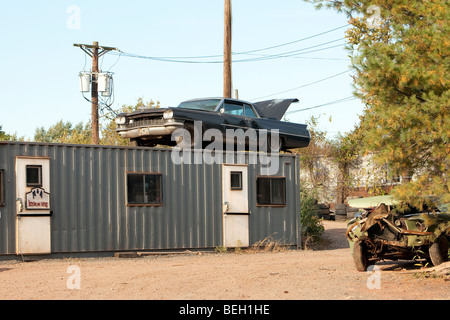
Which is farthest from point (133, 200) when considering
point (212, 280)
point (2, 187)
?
point (212, 280)

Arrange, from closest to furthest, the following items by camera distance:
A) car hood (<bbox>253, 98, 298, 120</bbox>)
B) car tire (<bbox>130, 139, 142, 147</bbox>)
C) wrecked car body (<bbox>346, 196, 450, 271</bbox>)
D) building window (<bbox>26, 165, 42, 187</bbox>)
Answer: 1. wrecked car body (<bbox>346, 196, 450, 271</bbox>)
2. building window (<bbox>26, 165, 42, 187</bbox>)
3. car tire (<bbox>130, 139, 142, 147</bbox>)
4. car hood (<bbox>253, 98, 298, 120</bbox>)

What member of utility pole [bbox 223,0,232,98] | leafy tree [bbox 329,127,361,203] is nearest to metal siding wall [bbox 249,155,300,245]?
utility pole [bbox 223,0,232,98]

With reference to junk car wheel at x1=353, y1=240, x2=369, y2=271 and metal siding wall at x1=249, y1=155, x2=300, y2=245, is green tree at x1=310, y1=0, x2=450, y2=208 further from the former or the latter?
metal siding wall at x1=249, y1=155, x2=300, y2=245

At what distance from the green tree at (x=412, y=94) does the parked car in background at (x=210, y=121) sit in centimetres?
685

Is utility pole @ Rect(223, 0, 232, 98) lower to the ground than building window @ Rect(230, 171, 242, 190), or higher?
higher

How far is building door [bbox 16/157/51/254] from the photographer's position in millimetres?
14383

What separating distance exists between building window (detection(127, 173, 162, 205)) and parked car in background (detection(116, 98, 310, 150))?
3.14 ft

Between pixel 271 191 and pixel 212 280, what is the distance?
777 centimetres

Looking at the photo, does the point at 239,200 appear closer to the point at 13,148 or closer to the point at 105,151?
the point at 105,151

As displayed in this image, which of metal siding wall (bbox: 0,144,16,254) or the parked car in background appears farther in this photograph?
the parked car in background

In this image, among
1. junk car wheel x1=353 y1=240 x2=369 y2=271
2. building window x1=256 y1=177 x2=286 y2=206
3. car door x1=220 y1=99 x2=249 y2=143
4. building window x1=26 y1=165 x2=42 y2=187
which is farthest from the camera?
building window x1=256 y1=177 x2=286 y2=206

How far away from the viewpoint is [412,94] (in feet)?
30.7

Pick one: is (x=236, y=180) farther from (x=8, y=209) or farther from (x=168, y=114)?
(x=8, y=209)

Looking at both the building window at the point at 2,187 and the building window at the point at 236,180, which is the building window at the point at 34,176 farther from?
the building window at the point at 236,180
